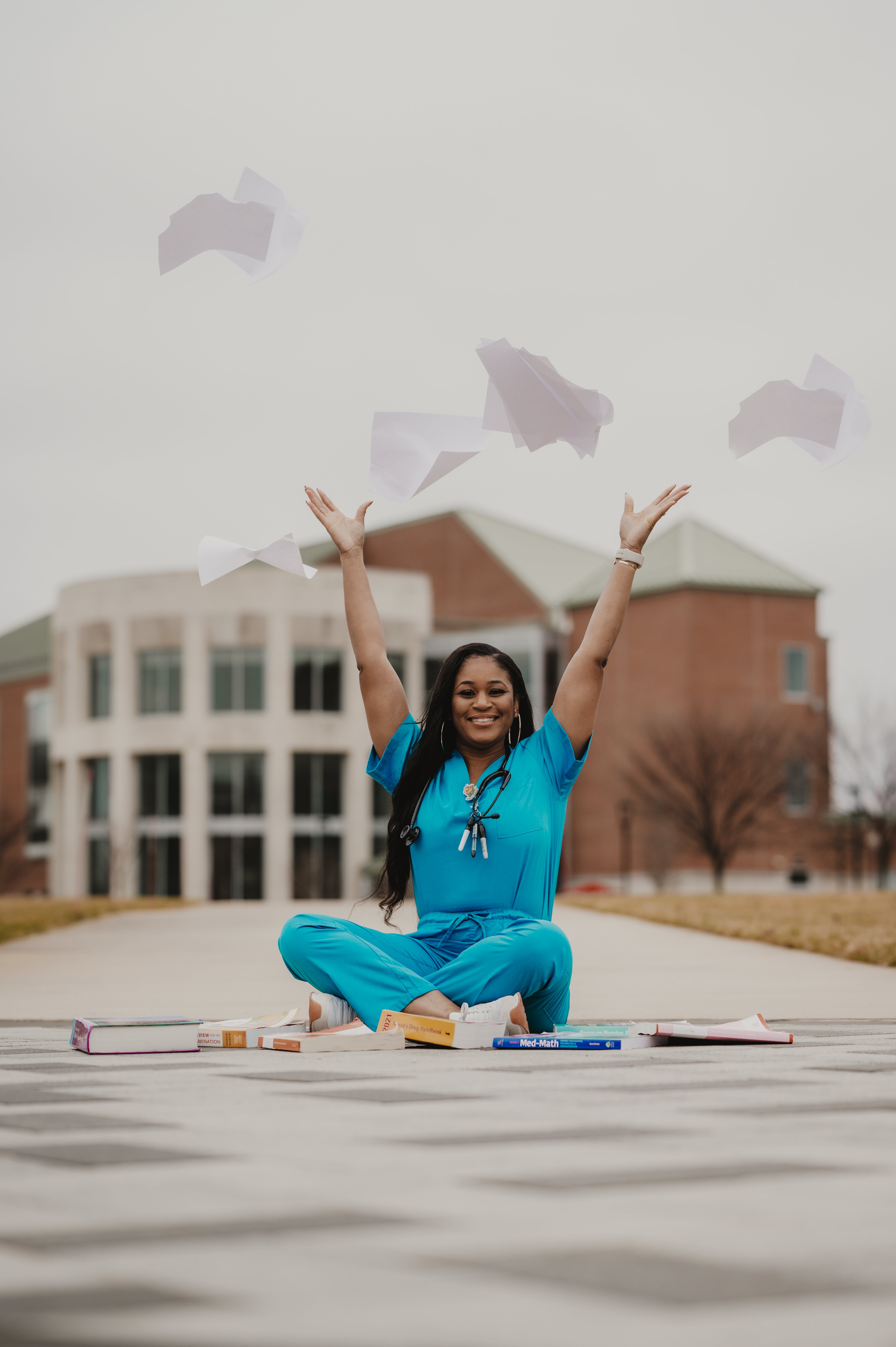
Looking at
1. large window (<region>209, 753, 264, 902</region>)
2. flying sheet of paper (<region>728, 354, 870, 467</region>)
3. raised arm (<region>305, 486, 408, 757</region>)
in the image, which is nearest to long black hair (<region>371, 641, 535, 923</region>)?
raised arm (<region>305, 486, 408, 757</region>)

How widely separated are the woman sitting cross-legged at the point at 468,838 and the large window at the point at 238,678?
4487cm

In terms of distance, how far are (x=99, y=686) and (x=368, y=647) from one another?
47948 millimetres

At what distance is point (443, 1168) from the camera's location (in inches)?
98.3

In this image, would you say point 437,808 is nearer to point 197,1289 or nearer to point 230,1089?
point 230,1089

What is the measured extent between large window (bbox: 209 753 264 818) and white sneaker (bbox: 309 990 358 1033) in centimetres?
4485

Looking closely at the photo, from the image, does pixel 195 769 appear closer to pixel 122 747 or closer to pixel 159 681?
pixel 122 747

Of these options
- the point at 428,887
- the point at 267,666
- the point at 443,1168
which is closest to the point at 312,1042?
the point at 428,887

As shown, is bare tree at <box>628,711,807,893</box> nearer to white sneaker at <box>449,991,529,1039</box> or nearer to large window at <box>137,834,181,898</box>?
large window at <box>137,834,181,898</box>

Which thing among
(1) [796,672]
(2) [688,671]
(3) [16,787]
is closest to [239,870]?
(2) [688,671]

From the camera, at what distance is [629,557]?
595cm

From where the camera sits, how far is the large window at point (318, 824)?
163ft

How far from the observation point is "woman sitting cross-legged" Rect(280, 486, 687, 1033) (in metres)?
5.34

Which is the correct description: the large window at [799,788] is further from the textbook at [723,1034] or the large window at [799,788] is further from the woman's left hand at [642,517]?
the textbook at [723,1034]

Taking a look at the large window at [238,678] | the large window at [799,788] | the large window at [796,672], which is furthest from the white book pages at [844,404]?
the large window at [796,672]
